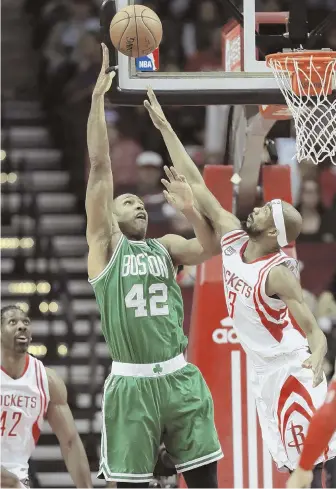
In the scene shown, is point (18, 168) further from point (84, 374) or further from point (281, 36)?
point (281, 36)

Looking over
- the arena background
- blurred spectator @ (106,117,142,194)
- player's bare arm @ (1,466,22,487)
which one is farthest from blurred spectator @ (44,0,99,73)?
player's bare arm @ (1,466,22,487)

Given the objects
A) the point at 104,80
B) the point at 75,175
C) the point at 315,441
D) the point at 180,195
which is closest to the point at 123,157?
the point at 75,175

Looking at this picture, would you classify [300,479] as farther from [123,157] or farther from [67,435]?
[123,157]

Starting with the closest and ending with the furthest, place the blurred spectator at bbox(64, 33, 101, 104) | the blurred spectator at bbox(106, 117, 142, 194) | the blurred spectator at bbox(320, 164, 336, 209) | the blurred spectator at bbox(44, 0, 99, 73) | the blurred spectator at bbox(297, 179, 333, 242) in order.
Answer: the blurred spectator at bbox(297, 179, 333, 242)
the blurred spectator at bbox(106, 117, 142, 194)
the blurred spectator at bbox(320, 164, 336, 209)
the blurred spectator at bbox(64, 33, 101, 104)
the blurred spectator at bbox(44, 0, 99, 73)

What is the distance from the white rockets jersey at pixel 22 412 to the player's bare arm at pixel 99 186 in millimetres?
1031

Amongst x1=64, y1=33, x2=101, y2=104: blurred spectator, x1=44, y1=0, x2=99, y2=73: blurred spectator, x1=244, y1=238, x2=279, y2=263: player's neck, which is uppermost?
x1=44, y1=0, x2=99, y2=73: blurred spectator

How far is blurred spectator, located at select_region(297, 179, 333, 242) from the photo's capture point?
36.6 feet

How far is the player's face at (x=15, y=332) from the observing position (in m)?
7.25

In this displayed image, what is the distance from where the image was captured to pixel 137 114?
1227cm

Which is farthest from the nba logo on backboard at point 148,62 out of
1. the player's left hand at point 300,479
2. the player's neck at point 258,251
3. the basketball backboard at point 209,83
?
the player's left hand at point 300,479

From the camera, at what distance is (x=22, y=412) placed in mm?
7230

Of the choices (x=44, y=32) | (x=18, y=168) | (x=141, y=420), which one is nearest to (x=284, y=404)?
(x=141, y=420)

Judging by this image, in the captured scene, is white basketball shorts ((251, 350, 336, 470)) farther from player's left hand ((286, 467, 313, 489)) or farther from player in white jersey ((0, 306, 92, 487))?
player's left hand ((286, 467, 313, 489))

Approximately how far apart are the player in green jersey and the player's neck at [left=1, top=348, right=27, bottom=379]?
0.94 m
